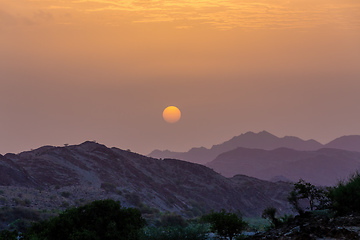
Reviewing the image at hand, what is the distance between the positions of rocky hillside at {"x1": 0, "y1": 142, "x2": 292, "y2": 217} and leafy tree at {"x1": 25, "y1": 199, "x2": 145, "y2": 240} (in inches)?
1359

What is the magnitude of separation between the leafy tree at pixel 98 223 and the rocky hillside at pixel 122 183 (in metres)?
34.5

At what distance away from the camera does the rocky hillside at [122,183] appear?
75.2 meters

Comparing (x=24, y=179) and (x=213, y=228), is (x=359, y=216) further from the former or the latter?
(x=24, y=179)

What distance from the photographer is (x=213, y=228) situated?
25438 mm

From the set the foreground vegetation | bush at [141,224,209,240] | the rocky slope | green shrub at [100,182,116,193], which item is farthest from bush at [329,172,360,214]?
green shrub at [100,182,116,193]

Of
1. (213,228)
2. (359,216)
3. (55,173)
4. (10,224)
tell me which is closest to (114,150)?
(55,173)

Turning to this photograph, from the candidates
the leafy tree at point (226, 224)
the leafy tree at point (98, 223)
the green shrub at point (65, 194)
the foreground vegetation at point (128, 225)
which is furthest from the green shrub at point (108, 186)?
the leafy tree at point (226, 224)

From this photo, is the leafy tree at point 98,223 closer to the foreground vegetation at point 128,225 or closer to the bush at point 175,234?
the foreground vegetation at point 128,225

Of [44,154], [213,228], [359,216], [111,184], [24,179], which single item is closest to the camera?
[359,216]

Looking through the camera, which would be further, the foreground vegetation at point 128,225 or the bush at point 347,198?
the foreground vegetation at point 128,225

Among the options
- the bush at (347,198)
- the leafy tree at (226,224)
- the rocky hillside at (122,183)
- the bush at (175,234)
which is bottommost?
the rocky hillside at (122,183)

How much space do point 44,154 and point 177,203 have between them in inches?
1123

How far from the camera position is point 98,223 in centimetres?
2472

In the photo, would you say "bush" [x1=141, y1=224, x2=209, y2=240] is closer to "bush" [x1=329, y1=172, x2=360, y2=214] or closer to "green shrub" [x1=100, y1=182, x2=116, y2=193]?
"bush" [x1=329, y1=172, x2=360, y2=214]
